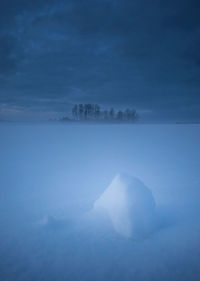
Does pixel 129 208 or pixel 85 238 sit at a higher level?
pixel 129 208

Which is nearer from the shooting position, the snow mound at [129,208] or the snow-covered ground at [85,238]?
the snow-covered ground at [85,238]

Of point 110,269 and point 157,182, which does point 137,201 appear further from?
point 157,182

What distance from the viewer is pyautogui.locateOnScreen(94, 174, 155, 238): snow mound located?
7.77 feet

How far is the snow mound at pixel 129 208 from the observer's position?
237 cm

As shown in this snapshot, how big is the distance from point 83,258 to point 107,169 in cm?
396

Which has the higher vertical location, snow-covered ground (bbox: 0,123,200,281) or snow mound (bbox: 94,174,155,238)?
snow mound (bbox: 94,174,155,238)

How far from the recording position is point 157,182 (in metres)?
4.45

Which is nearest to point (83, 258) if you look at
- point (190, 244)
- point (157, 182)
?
point (190, 244)

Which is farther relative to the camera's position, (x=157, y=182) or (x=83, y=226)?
(x=157, y=182)

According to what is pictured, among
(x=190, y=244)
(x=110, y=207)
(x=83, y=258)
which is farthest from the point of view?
(x=110, y=207)

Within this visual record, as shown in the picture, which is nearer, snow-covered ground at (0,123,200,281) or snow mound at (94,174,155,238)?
snow-covered ground at (0,123,200,281)

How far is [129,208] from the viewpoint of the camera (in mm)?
2432

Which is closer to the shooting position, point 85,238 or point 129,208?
point 85,238

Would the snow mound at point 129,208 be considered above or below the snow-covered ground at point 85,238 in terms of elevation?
above
